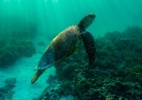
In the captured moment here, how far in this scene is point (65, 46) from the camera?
238cm

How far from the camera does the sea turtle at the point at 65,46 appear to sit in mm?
2276

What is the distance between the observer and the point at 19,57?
16.0 meters

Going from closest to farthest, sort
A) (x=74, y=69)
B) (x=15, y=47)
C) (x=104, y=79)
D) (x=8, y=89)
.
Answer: (x=104, y=79) < (x=74, y=69) < (x=8, y=89) < (x=15, y=47)


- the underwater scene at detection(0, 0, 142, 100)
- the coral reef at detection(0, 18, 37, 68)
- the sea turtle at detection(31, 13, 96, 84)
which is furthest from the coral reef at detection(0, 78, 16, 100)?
the sea turtle at detection(31, 13, 96, 84)

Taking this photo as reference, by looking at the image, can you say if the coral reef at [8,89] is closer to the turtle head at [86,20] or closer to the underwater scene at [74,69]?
the underwater scene at [74,69]

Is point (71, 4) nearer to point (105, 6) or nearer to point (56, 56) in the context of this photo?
point (105, 6)

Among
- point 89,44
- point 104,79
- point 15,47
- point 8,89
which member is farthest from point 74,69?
point 15,47

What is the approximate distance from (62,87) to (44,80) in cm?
317

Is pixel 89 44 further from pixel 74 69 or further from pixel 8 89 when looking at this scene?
pixel 8 89

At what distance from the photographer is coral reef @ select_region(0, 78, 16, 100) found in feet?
33.0

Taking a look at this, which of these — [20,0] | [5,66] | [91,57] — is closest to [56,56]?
[91,57]

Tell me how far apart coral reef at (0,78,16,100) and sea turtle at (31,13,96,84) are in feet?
29.1

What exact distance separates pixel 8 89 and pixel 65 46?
10053mm

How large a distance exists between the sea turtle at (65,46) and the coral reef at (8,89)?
350 inches
